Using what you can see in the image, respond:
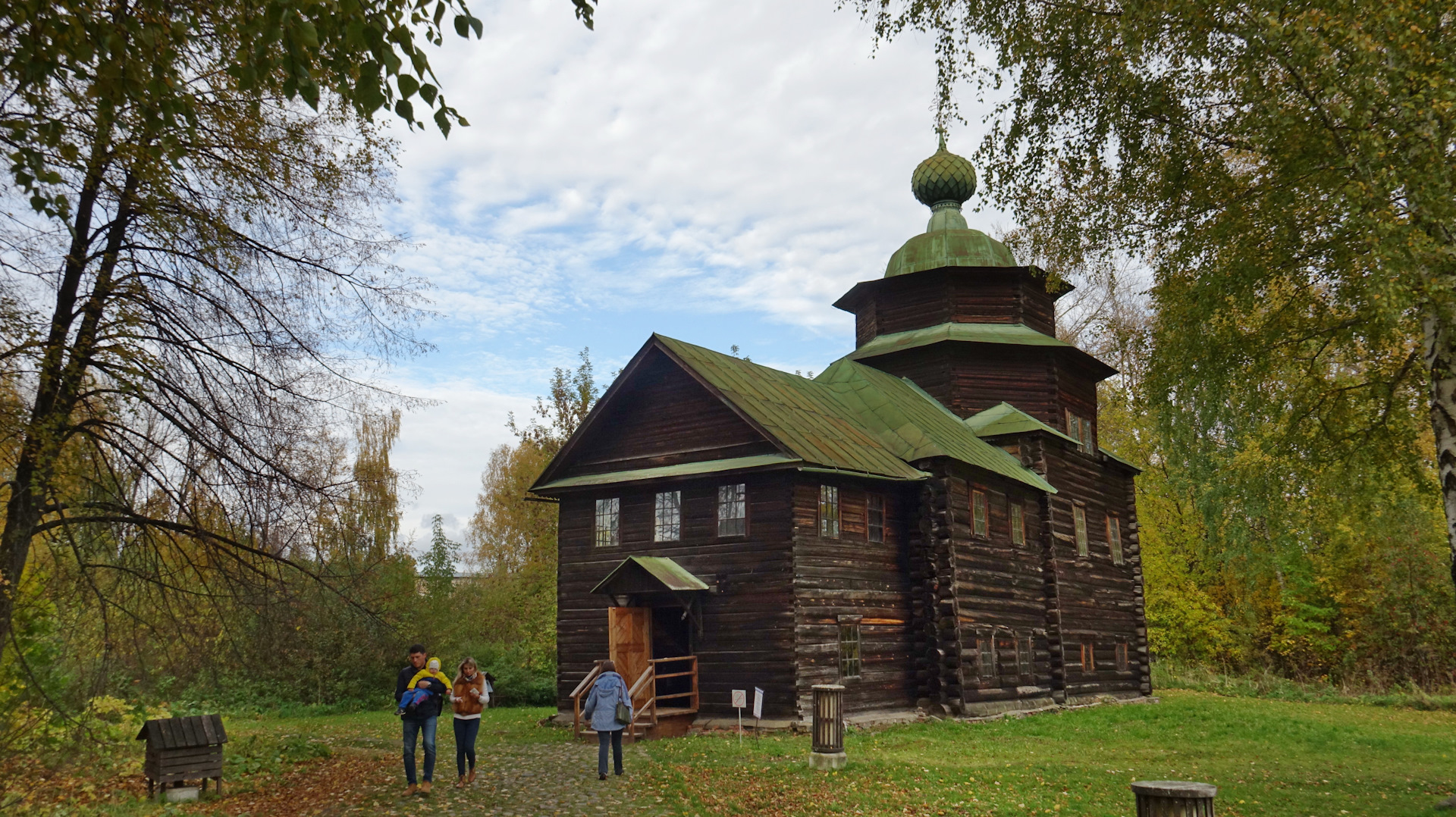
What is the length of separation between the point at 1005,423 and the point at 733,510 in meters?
9.62

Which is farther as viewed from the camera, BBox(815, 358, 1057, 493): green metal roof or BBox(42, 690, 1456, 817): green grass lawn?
BBox(815, 358, 1057, 493): green metal roof

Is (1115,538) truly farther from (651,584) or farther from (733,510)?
(651,584)

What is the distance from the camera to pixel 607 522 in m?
22.9

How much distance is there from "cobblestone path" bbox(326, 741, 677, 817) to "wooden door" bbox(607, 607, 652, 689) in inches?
173

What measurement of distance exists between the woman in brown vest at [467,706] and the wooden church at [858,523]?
259 inches

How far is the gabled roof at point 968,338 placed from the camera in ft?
89.8

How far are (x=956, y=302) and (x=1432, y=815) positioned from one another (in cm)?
1939

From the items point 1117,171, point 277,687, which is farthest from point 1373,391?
point 277,687

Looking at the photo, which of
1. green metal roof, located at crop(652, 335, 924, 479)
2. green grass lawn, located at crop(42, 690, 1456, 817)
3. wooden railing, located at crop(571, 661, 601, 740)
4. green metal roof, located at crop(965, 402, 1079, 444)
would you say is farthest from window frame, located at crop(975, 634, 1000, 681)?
wooden railing, located at crop(571, 661, 601, 740)

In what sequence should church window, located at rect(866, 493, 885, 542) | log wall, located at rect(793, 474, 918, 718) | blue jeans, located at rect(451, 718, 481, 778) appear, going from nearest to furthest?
1. blue jeans, located at rect(451, 718, 481, 778)
2. log wall, located at rect(793, 474, 918, 718)
3. church window, located at rect(866, 493, 885, 542)

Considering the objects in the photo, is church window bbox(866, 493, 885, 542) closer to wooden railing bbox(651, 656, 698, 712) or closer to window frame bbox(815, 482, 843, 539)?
window frame bbox(815, 482, 843, 539)

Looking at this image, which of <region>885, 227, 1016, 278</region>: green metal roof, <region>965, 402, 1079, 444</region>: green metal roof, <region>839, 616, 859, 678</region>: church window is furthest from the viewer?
<region>885, 227, 1016, 278</region>: green metal roof

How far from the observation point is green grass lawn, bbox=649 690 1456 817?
38.5ft

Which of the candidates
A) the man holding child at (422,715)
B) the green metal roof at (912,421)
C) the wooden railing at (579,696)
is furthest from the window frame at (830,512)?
the man holding child at (422,715)
